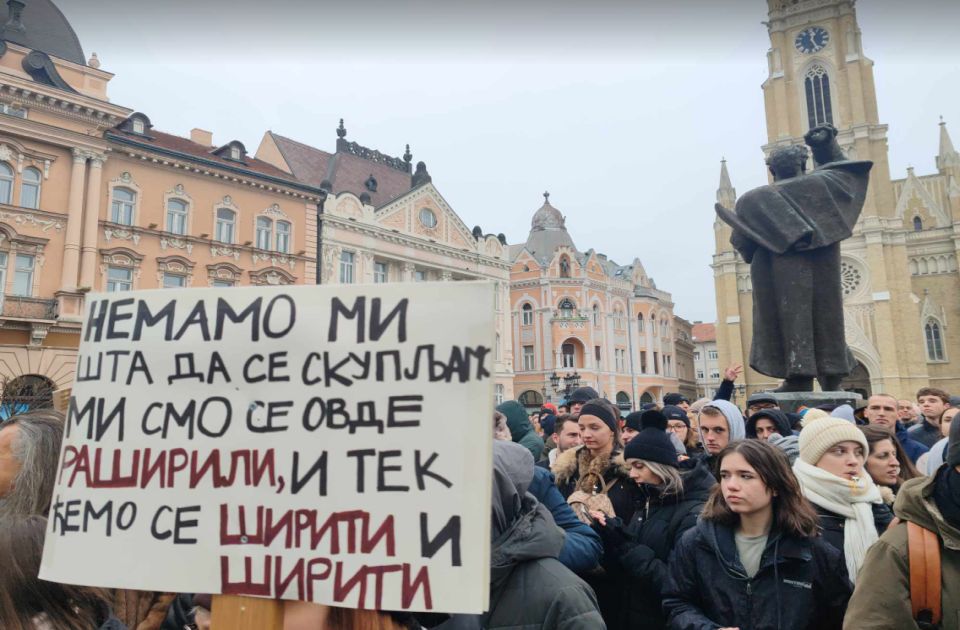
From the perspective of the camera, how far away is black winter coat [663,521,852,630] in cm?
229

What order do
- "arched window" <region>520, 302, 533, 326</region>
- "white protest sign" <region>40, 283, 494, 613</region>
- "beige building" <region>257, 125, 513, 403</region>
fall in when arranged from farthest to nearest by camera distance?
"arched window" <region>520, 302, 533, 326</region>
"beige building" <region>257, 125, 513, 403</region>
"white protest sign" <region>40, 283, 494, 613</region>

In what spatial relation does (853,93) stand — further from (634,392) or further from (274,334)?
(274,334)

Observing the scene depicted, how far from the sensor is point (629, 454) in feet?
10.2

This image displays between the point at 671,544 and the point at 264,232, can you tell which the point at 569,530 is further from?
the point at 264,232

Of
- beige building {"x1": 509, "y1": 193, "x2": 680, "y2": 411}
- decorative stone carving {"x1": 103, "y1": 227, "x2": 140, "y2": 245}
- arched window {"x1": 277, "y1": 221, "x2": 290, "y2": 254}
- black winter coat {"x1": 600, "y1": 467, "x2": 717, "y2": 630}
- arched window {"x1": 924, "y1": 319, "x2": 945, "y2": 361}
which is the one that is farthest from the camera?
beige building {"x1": 509, "y1": 193, "x2": 680, "y2": 411}

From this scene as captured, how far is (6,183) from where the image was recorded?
19.5m

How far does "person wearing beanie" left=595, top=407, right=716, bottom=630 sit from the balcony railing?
68.9ft

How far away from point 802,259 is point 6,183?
22.3 metres

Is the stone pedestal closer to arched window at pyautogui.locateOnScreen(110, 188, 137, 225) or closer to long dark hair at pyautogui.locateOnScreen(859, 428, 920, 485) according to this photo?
long dark hair at pyautogui.locateOnScreen(859, 428, 920, 485)

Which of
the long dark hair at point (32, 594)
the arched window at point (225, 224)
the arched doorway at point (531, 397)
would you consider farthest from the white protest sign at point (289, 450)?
the arched doorway at point (531, 397)

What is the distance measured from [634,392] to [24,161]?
4071 centimetres

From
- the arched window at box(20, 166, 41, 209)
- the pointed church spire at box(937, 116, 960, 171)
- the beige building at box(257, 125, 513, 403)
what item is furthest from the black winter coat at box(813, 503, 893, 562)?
the pointed church spire at box(937, 116, 960, 171)

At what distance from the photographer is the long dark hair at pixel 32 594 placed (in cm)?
175

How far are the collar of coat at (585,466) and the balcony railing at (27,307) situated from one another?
20402 mm
